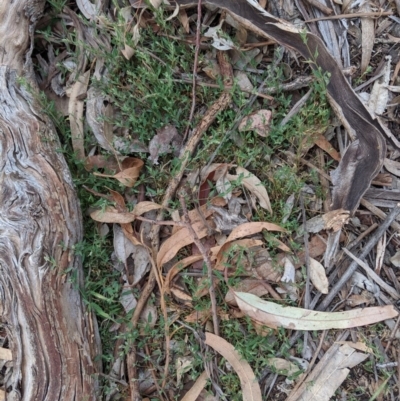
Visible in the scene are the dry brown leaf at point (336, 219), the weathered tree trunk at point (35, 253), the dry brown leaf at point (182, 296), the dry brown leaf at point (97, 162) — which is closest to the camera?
the weathered tree trunk at point (35, 253)

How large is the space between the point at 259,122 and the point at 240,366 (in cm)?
118

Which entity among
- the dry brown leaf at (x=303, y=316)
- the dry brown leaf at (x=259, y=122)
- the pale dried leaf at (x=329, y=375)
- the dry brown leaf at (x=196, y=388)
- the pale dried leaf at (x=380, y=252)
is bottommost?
the dry brown leaf at (x=196, y=388)

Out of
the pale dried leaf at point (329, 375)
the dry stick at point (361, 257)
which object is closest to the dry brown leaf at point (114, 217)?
the dry stick at point (361, 257)

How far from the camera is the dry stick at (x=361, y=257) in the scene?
2320 mm

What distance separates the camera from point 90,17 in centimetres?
253

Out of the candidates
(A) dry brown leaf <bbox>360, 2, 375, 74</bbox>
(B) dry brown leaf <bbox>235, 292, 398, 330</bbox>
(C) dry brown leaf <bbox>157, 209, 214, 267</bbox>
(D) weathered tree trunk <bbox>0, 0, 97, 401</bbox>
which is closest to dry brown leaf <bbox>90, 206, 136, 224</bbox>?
(D) weathered tree trunk <bbox>0, 0, 97, 401</bbox>

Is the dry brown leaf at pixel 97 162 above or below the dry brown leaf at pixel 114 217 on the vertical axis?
above

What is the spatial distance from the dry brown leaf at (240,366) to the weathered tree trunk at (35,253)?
1.94 feet

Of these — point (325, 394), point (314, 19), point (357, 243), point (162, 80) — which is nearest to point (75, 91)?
point (162, 80)

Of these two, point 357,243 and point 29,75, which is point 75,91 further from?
point 357,243

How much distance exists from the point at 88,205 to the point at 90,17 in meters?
0.98

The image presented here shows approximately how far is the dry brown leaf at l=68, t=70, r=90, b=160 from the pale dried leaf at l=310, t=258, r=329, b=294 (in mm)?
1291

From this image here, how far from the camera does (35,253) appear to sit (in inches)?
85.0

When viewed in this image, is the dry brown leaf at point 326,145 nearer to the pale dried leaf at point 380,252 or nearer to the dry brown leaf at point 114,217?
the pale dried leaf at point 380,252
